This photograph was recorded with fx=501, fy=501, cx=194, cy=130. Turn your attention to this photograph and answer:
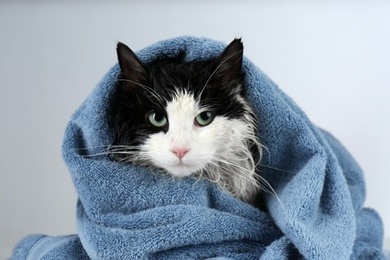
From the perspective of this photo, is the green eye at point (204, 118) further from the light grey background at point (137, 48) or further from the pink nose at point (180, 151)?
the light grey background at point (137, 48)

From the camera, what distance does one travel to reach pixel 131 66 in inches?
35.7

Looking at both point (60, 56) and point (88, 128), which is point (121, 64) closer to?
point (88, 128)

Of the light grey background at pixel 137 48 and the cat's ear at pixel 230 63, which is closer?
the cat's ear at pixel 230 63

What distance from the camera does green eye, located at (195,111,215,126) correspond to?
2.99 ft

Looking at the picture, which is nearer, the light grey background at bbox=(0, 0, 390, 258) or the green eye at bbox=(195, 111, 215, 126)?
the green eye at bbox=(195, 111, 215, 126)

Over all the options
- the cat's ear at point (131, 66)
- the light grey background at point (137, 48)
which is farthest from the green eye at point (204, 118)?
the light grey background at point (137, 48)

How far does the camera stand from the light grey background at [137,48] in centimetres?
137

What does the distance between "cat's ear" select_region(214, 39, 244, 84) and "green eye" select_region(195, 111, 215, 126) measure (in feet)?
0.23

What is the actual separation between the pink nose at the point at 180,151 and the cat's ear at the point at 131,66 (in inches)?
6.0

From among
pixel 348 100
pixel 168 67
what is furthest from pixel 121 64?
pixel 348 100

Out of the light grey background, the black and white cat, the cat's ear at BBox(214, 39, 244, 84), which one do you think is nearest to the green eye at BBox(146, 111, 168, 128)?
the black and white cat

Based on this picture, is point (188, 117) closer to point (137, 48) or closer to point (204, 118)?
point (204, 118)

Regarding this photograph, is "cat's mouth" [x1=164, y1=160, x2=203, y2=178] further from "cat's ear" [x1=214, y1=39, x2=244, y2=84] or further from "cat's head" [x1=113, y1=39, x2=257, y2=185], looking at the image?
"cat's ear" [x1=214, y1=39, x2=244, y2=84]

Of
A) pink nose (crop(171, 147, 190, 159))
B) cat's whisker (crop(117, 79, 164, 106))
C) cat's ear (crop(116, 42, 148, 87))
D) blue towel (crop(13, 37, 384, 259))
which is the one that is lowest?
blue towel (crop(13, 37, 384, 259))
